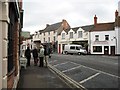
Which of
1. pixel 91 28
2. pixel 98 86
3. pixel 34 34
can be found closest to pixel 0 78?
pixel 98 86

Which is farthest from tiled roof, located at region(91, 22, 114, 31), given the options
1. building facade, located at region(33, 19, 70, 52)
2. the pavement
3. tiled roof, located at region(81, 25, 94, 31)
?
the pavement

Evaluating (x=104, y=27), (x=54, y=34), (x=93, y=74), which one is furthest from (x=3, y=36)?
(x=54, y=34)

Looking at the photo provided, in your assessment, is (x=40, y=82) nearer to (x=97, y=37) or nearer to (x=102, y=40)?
(x=102, y=40)

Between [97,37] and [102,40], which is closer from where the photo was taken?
[102,40]

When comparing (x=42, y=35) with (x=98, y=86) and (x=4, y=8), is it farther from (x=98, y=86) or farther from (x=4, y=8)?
(x=4, y=8)

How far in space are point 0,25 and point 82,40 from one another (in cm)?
6238

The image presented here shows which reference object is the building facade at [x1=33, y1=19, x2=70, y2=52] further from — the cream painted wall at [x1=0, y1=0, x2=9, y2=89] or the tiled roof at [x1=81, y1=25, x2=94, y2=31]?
the cream painted wall at [x1=0, y1=0, x2=9, y2=89]

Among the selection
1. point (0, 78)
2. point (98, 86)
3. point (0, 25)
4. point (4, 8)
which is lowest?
point (98, 86)

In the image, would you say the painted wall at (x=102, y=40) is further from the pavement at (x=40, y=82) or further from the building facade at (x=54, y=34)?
the pavement at (x=40, y=82)

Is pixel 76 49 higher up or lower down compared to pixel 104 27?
lower down

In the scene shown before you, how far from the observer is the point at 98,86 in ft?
37.8

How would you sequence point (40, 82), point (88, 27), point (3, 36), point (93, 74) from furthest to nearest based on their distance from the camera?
point (88, 27) < point (93, 74) < point (40, 82) < point (3, 36)

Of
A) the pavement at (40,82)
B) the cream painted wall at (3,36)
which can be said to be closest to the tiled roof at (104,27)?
the pavement at (40,82)

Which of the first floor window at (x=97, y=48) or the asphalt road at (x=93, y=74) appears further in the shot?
the first floor window at (x=97, y=48)
